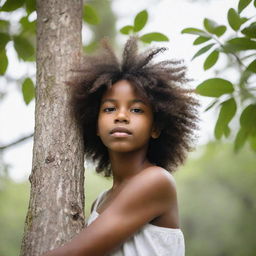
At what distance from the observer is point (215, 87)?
2354 millimetres

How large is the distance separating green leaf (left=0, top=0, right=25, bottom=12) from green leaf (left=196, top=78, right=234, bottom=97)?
3.62ft

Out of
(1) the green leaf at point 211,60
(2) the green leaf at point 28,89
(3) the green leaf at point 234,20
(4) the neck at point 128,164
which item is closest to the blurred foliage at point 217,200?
(2) the green leaf at point 28,89

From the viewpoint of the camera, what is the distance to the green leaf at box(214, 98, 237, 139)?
2.43 metres

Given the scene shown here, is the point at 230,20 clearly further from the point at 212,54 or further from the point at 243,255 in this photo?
the point at 243,255

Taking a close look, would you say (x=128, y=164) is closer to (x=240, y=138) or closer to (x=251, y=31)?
(x=240, y=138)

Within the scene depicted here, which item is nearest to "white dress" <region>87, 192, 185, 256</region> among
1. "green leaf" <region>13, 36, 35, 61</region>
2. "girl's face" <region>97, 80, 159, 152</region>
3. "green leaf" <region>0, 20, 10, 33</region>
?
"girl's face" <region>97, 80, 159, 152</region>

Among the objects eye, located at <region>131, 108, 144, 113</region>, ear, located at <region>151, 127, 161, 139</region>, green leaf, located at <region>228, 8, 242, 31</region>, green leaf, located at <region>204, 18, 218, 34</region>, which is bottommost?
ear, located at <region>151, 127, 161, 139</region>

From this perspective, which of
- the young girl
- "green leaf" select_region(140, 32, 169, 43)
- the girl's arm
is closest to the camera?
the girl's arm

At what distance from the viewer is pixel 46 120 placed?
7.70ft

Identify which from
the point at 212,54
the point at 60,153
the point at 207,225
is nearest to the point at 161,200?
the point at 60,153

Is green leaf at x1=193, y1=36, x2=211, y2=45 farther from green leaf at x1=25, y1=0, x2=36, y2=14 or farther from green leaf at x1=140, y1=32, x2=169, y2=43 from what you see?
green leaf at x1=25, y1=0, x2=36, y2=14

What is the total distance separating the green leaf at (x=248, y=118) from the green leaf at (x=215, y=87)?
5.3 inches

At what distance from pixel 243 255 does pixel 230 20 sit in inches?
530

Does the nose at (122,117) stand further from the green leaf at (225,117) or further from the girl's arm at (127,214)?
the green leaf at (225,117)
